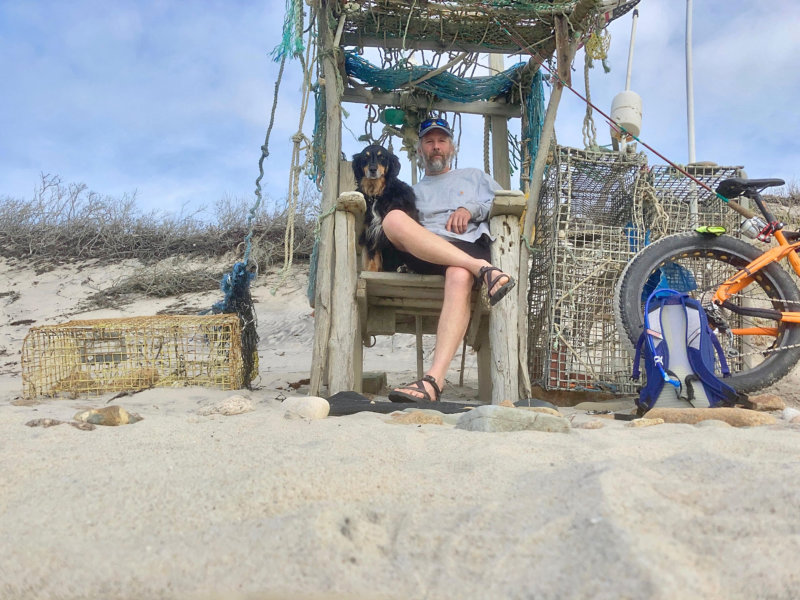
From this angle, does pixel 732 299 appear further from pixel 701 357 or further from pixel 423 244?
pixel 423 244

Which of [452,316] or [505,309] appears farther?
[505,309]

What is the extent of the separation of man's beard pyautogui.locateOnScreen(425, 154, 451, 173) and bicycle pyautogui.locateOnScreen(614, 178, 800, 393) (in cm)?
119

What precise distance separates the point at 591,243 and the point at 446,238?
87cm

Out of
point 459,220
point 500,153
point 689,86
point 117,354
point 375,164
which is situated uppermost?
point 689,86

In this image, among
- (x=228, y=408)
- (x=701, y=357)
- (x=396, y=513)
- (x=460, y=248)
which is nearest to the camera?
(x=396, y=513)

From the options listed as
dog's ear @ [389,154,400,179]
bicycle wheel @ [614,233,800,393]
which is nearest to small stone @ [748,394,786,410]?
bicycle wheel @ [614,233,800,393]

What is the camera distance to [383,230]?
318 cm

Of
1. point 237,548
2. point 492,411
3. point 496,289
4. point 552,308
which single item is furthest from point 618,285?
point 237,548

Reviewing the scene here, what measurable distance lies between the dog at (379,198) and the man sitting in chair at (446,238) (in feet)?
0.38

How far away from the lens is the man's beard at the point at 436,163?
11.9ft

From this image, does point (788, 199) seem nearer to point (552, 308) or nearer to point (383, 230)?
point (552, 308)

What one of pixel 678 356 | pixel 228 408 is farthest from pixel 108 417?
pixel 678 356

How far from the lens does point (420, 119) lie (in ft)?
13.0

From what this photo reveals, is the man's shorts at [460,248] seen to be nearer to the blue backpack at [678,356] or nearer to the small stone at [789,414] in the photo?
the blue backpack at [678,356]
